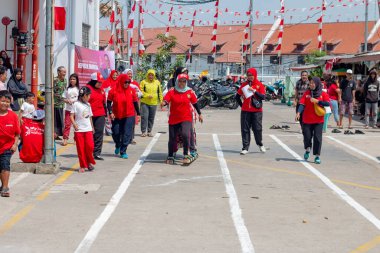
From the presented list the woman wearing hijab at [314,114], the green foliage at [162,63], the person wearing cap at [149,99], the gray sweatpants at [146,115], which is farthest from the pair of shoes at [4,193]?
the green foliage at [162,63]

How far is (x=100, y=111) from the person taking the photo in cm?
1450

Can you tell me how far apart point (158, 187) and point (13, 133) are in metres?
2.39

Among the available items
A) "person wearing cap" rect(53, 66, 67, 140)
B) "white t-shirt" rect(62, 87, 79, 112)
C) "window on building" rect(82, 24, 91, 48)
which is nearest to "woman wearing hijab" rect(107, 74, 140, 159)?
"white t-shirt" rect(62, 87, 79, 112)

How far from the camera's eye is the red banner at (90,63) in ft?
75.2

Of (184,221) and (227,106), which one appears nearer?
(184,221)

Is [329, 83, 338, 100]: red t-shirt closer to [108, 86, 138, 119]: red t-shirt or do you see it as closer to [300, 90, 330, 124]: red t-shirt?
[300, 90, 330, 124]: red t-shirt

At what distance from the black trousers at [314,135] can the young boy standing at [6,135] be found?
6.58 m

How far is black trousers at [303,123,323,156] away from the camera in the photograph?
14.9 m

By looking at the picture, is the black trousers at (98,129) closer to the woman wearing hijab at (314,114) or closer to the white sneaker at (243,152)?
the white sneaker at (243,152)

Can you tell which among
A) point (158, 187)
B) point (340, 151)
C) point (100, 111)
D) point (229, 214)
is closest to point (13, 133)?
point (158, 187)

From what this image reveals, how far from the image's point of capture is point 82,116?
1320 cm

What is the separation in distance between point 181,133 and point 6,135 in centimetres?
482

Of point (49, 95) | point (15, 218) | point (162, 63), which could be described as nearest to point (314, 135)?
point (49, 95)

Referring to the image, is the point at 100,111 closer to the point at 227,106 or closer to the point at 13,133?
the point at 13,133
